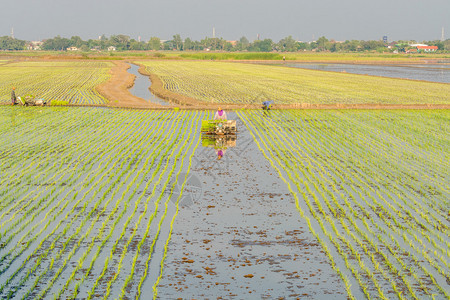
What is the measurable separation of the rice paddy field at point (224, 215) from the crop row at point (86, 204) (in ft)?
0.13

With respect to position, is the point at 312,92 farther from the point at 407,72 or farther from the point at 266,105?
the point at 407,72

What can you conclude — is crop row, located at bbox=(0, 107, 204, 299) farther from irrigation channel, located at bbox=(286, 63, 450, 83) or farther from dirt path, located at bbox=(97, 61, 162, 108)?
irrigation channel, located at bbox=(286, 63, 450, 83)

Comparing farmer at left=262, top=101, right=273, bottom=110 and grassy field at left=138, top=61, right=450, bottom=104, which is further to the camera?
grassy field at left=138, top=61, right=450, bottom=104

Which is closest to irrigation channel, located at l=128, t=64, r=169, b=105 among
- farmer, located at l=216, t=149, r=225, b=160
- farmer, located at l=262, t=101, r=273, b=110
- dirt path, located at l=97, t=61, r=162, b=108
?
dirt path, located at l=97, t=61, r=162, b=108

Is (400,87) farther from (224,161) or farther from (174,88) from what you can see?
(224,161)

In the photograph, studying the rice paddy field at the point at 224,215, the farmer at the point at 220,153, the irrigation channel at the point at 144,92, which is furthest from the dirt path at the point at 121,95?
the farmer at the point at 220,153

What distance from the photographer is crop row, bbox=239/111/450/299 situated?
884 cm

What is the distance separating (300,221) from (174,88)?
31.6m

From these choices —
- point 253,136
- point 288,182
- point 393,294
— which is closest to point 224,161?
point 288,182

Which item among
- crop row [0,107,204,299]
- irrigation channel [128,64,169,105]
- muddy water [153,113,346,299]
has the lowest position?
muddy water [153,113,346,299]

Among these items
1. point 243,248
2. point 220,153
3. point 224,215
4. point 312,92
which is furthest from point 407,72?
point 243,248

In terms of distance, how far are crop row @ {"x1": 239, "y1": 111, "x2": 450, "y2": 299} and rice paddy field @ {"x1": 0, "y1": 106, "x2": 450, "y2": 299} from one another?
4cm

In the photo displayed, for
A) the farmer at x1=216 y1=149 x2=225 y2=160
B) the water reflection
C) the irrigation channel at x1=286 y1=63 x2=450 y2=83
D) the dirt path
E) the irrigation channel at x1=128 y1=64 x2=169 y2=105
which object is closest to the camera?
the farmer at x1=216 y1=149 x2=225 y2=160

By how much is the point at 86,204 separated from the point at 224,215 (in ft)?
10.5
